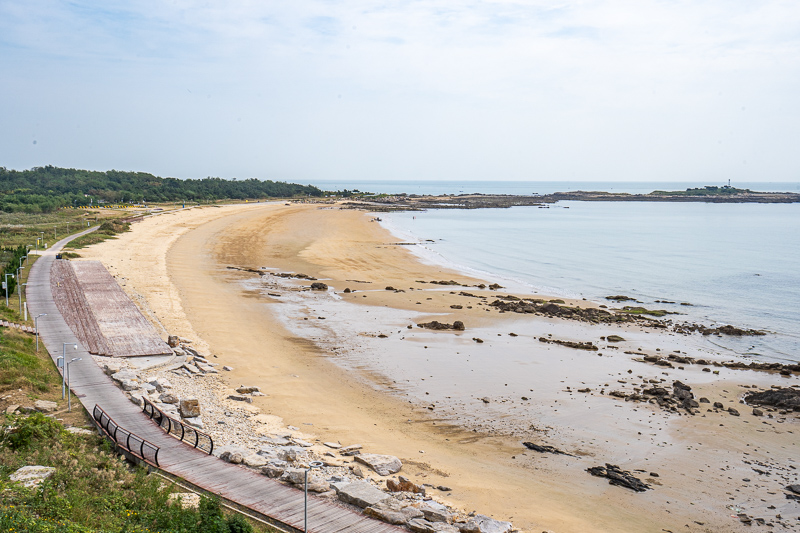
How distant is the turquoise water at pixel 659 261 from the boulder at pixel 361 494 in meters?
19.8

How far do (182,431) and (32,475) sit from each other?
3.26m

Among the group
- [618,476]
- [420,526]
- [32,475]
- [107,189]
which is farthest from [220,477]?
[107,189]

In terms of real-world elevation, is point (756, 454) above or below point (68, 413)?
below

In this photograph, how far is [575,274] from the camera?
1746 inches

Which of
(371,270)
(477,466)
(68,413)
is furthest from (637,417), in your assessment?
(371,270)

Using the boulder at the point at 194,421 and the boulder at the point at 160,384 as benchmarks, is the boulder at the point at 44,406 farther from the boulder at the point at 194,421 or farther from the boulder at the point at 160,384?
the boulder at the point at 194,421

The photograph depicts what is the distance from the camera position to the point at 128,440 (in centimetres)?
1220

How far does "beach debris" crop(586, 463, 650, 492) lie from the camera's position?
13273 millimetres

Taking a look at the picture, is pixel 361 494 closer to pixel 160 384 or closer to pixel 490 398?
pixel 490 398

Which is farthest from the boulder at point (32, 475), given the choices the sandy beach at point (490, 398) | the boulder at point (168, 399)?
the sandy beach at point (490, 398)

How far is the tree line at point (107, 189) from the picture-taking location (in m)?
80.4

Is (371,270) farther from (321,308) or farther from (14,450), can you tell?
(14,450)

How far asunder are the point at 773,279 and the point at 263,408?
40634 mm

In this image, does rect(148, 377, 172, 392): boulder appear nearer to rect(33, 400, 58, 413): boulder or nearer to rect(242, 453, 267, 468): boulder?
rect(33, 400, 58, 413): boulder
